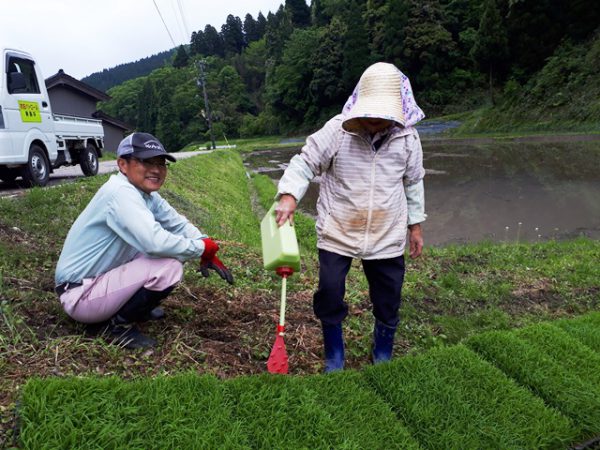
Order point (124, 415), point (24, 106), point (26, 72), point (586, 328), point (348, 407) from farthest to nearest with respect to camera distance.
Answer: point (26, 72) → point (24, 106) → point (586, 328) → point (348, 407) → point (124, 415)

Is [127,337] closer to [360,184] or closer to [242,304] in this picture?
[242,304]

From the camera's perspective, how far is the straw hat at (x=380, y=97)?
2516mm

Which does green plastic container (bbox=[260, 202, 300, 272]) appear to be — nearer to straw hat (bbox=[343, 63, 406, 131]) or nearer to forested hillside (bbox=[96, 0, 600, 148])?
straw hat (bbox=[343, 63, 406, 131])

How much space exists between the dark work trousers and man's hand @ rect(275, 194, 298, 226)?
41 cm

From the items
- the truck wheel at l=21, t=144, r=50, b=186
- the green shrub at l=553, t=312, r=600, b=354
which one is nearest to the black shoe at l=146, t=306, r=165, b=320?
the green shrub at l=553, t=312, r=600, b=354

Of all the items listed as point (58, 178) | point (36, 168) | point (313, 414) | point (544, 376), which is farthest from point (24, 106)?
point (544, 376)

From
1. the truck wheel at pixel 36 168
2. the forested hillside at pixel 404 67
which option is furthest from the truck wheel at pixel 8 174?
the forested hillside at pixel 404 67

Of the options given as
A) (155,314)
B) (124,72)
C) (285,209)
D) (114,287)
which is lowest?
(155,314)

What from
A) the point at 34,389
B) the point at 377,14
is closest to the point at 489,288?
the point at 34,389

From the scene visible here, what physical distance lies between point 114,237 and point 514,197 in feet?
36.3

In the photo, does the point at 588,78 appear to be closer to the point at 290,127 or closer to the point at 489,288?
the point at 489,288

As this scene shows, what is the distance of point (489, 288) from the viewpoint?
525 cm

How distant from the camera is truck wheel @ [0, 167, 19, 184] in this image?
802cm

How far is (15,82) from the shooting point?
23.8ft
